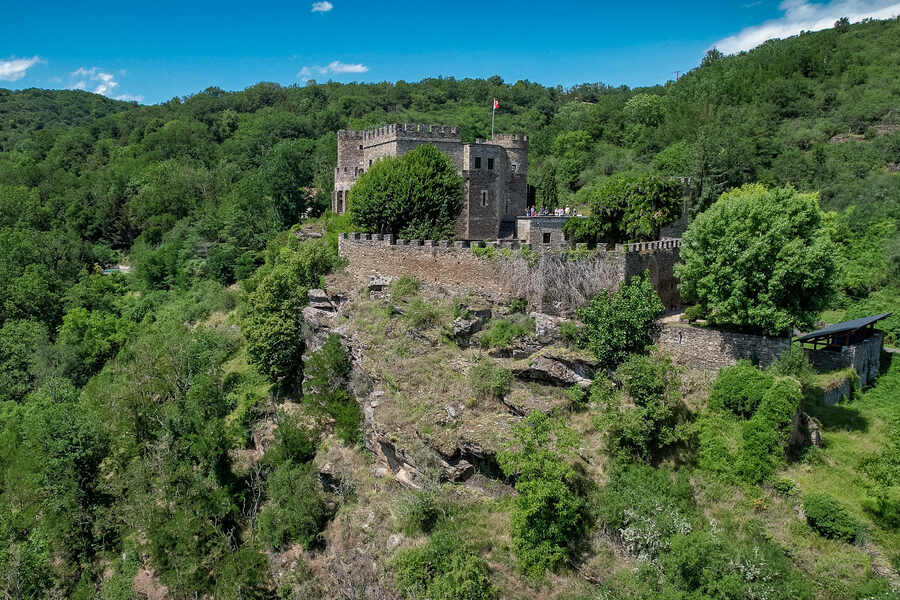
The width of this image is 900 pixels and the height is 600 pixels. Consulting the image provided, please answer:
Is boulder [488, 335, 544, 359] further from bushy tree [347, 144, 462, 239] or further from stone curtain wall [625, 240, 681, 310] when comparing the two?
bushy tree [347, 144, 462, 239]

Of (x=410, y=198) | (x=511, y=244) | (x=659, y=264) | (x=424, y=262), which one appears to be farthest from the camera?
(x=410, y=198)

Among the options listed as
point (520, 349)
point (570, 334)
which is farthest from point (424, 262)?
point (570, 334)

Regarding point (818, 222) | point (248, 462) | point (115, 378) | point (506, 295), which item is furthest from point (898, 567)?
point (115, 378)

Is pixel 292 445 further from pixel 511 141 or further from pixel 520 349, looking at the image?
pixel 511 141

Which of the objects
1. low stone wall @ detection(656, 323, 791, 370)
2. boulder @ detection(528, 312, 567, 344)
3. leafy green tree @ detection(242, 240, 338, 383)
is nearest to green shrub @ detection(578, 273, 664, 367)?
low stone wall @ detection(656, 323, 791, 370)

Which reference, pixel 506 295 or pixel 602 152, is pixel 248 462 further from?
pixel 602 152
